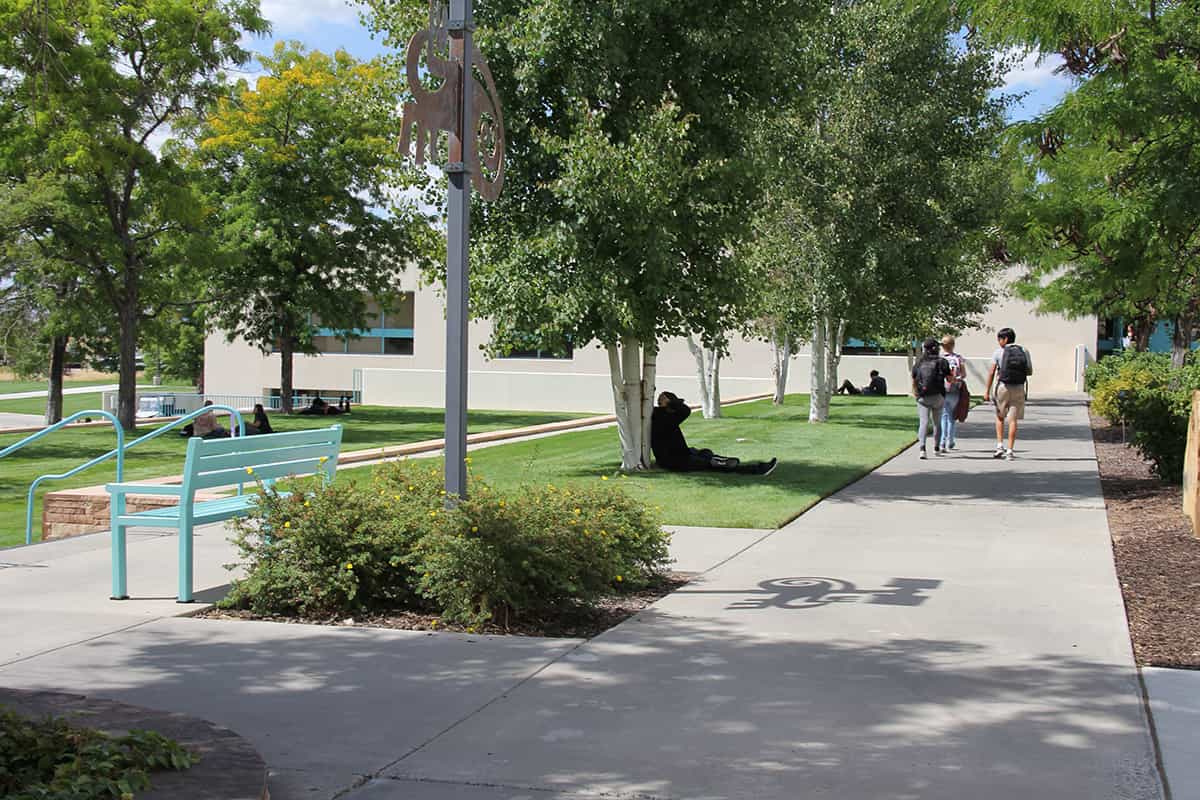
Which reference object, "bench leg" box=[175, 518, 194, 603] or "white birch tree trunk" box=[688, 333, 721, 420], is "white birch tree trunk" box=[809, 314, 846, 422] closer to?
"white birch tree trunk" box=[688, 333, 721, 420]

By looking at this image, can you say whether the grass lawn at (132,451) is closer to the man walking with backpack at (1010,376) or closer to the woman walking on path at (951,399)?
the woman walking on path at (951,399)

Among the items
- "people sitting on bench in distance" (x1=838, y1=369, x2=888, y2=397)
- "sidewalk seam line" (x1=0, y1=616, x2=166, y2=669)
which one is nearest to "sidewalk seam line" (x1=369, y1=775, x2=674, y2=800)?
"sidewalk seam line" (x1=0, y1=616, x2=166, y2=669)

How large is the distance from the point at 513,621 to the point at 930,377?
1209 centimetres

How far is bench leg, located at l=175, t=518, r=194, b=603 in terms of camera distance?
7664 mm

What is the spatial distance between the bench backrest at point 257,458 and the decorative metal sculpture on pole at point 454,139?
1.50 m

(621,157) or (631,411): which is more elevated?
(621,157)

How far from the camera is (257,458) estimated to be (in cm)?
847

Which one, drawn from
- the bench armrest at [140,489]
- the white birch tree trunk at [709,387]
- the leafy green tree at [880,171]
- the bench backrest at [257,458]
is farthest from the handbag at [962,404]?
the bench armrest at [140,489]

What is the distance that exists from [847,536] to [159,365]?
8378 centimetres

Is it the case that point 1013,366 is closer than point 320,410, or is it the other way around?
point 1013,366

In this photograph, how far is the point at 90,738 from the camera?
424 cm

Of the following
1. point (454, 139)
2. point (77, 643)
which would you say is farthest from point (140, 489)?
point (454, 139)

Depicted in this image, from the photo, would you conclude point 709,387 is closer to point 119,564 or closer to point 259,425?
point 259,425

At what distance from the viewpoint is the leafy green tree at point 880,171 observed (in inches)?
966
